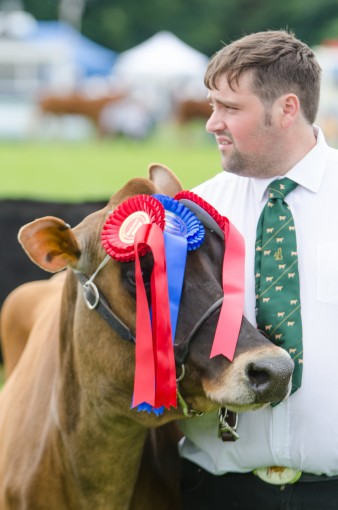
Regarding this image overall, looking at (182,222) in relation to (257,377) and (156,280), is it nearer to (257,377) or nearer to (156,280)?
(156,280)

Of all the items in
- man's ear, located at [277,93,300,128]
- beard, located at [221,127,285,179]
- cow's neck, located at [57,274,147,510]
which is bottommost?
cow's neck, located at [57,274,147,510]

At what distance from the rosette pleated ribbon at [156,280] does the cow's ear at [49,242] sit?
156 millimetres

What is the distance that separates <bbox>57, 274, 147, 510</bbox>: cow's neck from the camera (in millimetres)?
3883

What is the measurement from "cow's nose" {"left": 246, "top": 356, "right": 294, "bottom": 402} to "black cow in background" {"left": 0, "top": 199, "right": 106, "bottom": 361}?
6.46m

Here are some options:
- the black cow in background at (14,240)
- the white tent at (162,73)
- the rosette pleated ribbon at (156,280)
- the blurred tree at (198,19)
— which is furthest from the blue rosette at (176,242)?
the blurred tree at (198,19)

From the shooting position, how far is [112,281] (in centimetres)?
375

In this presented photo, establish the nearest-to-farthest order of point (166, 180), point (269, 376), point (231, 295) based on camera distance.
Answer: point (269, 376), point (231, 295), point (166, 180)

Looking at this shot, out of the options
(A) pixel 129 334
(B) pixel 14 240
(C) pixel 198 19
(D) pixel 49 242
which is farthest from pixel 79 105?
(A) pixel 129 334

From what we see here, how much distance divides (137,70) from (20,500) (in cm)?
4975

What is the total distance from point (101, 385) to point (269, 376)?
829 mm

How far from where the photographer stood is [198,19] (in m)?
70.5

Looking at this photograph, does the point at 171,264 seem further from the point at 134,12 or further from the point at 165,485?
the point at 134,12

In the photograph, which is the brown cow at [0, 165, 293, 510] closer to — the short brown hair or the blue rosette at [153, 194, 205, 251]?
the blue rosette at [153, 194, 205, 251]

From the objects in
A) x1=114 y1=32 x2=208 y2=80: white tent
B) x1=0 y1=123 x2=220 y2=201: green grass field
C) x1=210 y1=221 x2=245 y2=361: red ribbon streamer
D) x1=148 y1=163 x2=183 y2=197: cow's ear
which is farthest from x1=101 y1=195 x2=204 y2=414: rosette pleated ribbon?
x1=114 y1=32 x2=208 y2=80: white tent
